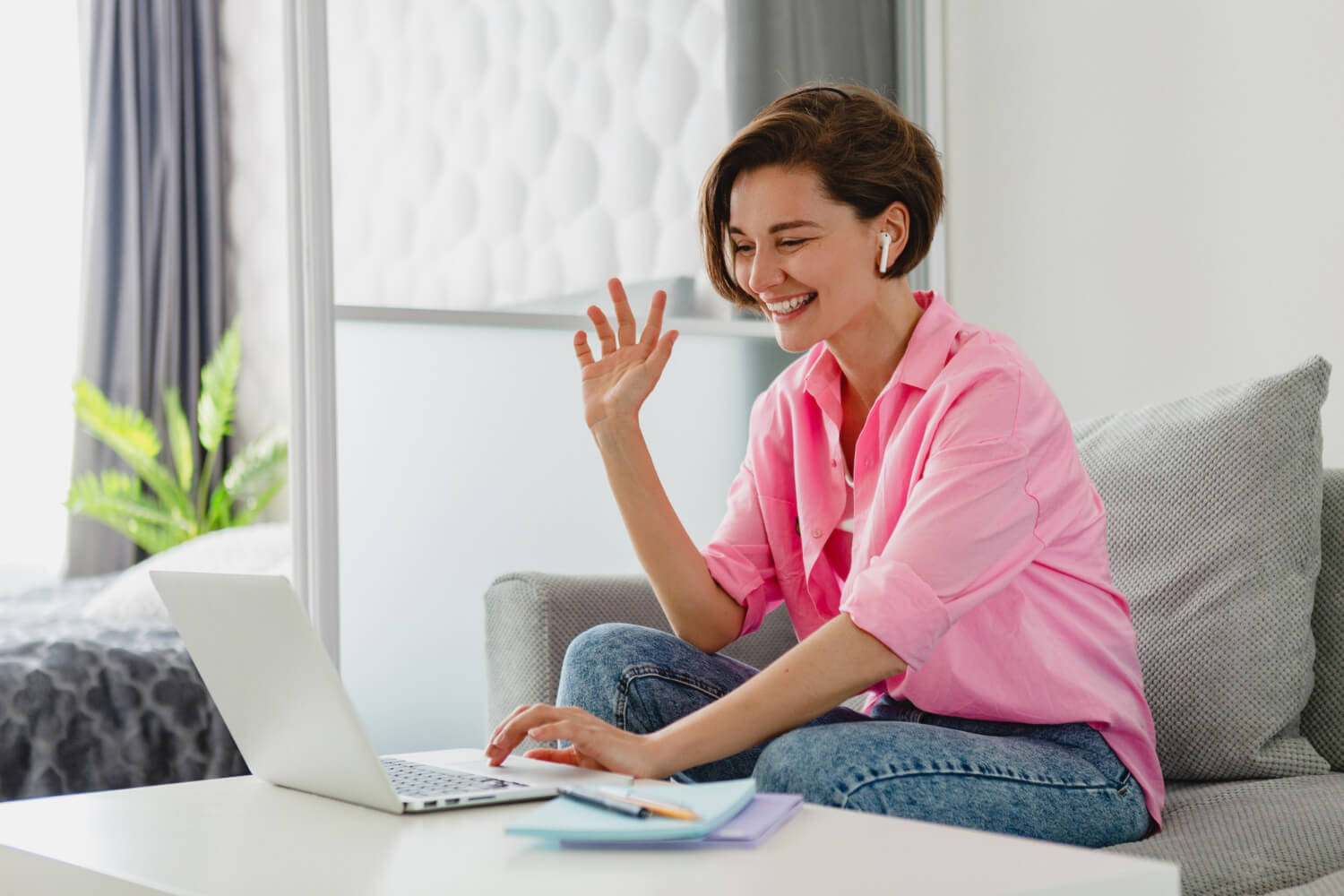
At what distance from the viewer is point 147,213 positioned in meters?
4.60

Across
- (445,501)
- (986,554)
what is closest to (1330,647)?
(986,554)

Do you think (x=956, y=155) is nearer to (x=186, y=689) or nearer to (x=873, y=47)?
(x=873, y=47)

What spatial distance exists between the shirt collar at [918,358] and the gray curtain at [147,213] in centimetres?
341

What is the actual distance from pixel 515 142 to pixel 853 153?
1037 mm

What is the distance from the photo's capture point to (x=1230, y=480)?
5.20 ft

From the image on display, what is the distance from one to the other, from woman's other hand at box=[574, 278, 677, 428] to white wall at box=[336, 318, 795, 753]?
0.77 metres

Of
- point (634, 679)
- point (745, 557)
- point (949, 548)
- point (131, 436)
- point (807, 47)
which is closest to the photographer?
point (949, 548)

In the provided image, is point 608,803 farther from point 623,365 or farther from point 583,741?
point 623,365

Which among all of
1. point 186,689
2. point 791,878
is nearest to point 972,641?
point 791,878

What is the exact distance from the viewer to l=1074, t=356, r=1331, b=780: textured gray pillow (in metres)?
1.52

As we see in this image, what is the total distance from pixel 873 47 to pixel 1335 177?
3.38 ft

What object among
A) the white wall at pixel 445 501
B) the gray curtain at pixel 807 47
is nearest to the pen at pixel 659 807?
the white wall at pixel 445 501

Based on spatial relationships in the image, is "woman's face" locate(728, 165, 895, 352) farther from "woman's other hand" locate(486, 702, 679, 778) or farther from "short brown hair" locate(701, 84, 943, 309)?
"woman's other hand" locate(486, 702, 679, 778)

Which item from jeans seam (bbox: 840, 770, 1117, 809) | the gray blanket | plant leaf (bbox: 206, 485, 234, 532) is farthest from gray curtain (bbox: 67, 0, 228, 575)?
jeans seam (bbox: 840, 770, 1117, 809)
